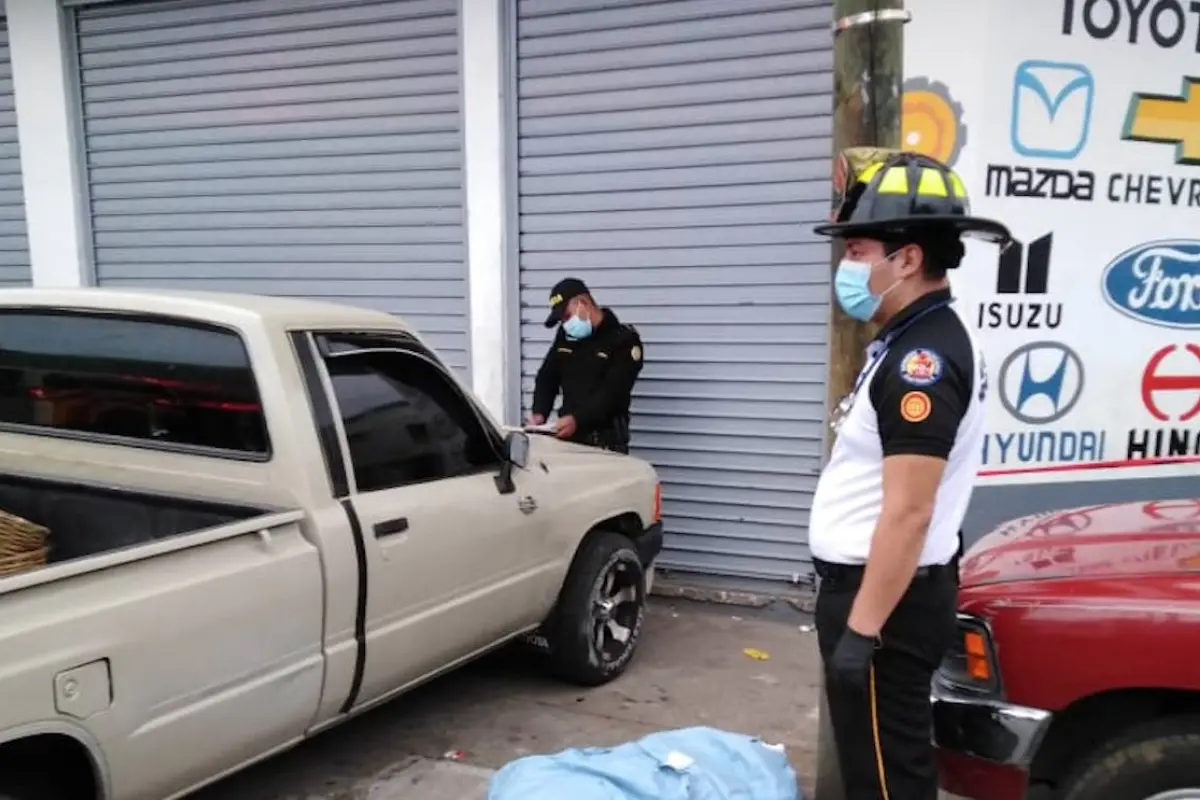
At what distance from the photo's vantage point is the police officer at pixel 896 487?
2.26 metres

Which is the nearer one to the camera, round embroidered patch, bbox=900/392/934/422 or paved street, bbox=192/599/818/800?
round embroidered patch, bbox=900/392/934/422

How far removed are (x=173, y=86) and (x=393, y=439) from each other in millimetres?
5509

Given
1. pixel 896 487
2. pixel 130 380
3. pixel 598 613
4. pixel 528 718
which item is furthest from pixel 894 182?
pixel 528 718

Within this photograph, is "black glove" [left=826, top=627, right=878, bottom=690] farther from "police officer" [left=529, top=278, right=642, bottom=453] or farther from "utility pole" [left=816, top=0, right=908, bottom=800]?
"police officer" [left=529, top=278, right=642, bottom=453]

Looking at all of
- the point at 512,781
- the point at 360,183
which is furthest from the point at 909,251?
the point at 360,183

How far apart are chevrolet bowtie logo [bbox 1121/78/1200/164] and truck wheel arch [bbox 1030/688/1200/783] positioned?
427 centimetres

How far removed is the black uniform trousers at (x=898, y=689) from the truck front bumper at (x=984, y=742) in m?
0.25

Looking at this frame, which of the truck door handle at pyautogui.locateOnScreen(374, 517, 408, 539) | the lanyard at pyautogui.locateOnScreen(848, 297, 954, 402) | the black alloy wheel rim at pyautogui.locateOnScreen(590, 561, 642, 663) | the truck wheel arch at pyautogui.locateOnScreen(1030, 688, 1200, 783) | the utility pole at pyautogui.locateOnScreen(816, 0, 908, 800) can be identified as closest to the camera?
the lanyard at pyautogui.locateOnScreen(848, 297, 954, 402)

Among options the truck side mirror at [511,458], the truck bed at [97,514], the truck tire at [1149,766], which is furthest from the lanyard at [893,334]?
the truck bed at [97,514]

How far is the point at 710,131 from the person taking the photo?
6207 millimetres

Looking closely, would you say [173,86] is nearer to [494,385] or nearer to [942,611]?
[494,385]

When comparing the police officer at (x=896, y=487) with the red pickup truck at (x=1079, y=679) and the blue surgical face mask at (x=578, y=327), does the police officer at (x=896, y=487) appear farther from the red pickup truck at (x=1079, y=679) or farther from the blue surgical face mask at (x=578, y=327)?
the blue surgical face mask at (x=578, y=327)

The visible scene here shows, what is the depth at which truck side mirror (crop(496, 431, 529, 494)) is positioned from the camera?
4.14m

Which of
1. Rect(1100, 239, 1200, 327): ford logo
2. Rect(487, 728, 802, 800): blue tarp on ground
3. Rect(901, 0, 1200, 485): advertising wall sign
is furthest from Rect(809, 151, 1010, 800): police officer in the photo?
Rect(1100, 239, 1200, 327): ford logo
